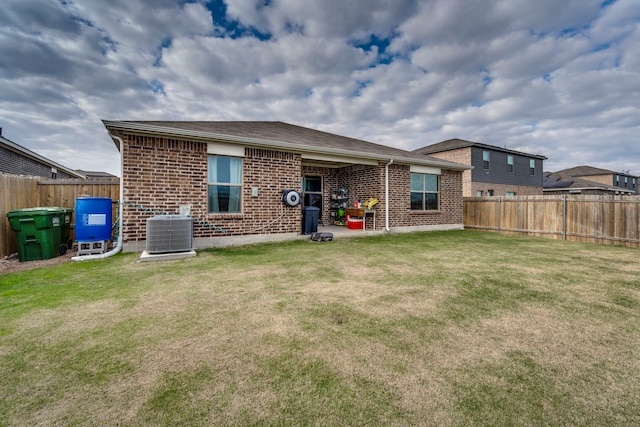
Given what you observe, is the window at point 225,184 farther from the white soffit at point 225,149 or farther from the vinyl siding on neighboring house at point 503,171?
the vinyl siding on neighboring house at point 503,171

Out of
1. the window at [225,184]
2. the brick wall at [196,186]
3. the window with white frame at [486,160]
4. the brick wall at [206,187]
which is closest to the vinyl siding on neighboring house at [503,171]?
the window with white frame at [486,160]

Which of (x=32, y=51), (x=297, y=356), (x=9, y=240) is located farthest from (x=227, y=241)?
(x=32, y=51)

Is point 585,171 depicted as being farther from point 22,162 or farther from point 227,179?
point 22,162

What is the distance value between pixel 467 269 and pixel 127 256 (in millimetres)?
7264

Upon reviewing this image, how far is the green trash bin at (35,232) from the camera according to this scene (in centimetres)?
556

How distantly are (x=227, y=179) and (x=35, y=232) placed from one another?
4230 millimetres

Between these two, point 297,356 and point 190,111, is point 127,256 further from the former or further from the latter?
point 190,111

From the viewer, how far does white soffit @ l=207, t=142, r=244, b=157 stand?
7.20 metres

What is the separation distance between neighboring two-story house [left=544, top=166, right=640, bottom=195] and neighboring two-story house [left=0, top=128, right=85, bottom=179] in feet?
143

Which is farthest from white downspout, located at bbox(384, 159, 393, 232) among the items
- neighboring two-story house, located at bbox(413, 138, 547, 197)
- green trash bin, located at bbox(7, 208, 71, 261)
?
neighboring two-story house, located at bbox(413, 138, 547, 197)

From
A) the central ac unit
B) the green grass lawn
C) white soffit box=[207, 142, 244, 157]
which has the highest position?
white soffit box=[207, 142, 244, 157]

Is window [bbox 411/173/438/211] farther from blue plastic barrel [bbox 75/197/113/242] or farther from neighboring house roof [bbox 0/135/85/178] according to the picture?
neighboring house roof [bbox 0/135/85/178]

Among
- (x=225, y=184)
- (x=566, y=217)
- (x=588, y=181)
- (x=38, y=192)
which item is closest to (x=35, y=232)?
(x=38, y=192)

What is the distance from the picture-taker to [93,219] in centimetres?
597
